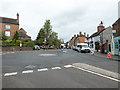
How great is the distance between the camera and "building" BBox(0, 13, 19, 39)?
4401 centimetres

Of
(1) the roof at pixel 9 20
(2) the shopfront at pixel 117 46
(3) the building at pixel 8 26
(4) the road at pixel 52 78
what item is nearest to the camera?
(4) the road at pixel 52 78

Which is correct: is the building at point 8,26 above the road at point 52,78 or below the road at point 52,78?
above

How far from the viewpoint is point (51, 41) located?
52.0m

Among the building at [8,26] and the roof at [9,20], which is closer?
the building at [8,26]

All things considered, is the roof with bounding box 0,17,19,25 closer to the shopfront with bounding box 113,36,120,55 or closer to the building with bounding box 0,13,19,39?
the building with bounding box 0,13,19,39

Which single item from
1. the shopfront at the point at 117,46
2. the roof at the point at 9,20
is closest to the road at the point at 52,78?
the shopfront at the point at 117,46

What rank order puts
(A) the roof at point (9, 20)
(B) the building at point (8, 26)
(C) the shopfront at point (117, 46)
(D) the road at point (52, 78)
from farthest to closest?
1. (A) the roof at point (9, 20)
2. (B) the building at point (8, 26)
3. (C) the shopfront at point (117, 46)
4. (D) the road at point (52, 78)

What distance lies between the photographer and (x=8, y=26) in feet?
147

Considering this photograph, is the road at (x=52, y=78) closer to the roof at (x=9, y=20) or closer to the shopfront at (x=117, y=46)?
the shopfront at (x=117, y=46)

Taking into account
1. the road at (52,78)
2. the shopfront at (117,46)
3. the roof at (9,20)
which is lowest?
the road at (52,78)

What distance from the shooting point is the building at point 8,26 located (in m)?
44.0

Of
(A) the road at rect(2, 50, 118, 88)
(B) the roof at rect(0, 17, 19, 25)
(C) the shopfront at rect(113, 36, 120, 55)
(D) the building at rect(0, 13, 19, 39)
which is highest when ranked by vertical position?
(B) the roof at rect(0, 17, 19, 25)

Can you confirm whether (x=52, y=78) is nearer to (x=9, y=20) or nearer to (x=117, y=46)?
(x=117, y=46)

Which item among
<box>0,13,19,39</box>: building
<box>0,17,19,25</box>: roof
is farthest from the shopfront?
<box>0,17,19,25</box>: roof
